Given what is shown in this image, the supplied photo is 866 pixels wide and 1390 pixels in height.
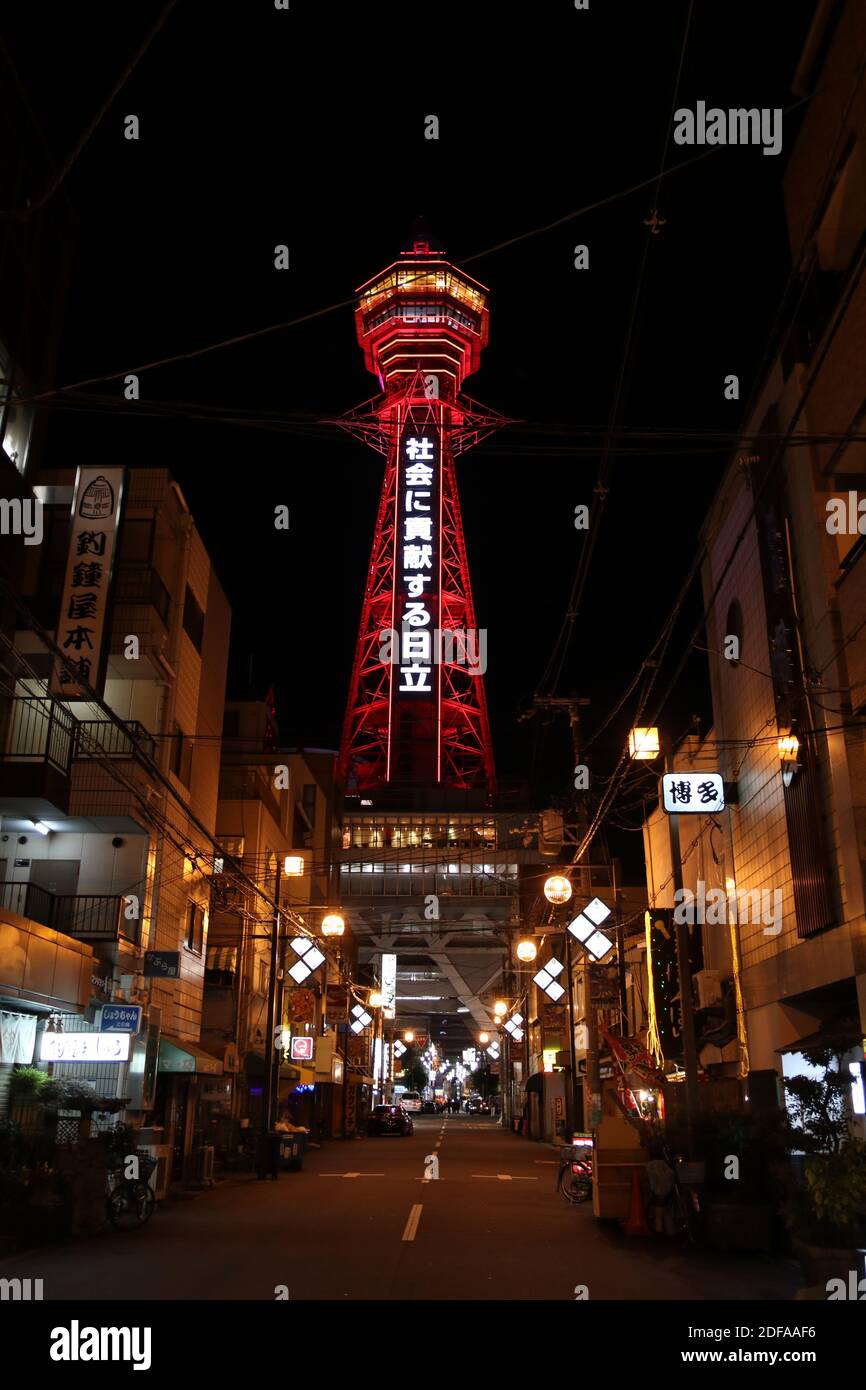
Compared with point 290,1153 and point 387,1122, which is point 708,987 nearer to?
point 290,1153

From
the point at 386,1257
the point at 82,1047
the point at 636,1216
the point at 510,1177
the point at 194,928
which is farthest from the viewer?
the point at 194,928

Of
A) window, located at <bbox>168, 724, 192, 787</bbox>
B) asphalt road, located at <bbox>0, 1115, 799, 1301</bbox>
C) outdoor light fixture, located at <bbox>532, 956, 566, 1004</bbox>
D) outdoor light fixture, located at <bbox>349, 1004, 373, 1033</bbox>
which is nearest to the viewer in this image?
asphalt road, located at <bbox>0, 1115, 799, 1301</bbox>

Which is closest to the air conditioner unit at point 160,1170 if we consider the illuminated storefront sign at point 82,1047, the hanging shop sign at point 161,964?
the illuminated storefront sign at point 82,1047

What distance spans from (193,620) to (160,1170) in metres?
14.1

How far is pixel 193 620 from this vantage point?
97.2 ft

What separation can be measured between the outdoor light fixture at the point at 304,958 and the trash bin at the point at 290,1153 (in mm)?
4389

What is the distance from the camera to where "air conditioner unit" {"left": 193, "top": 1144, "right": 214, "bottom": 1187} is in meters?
24.1

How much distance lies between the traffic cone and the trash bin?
51.8 feet

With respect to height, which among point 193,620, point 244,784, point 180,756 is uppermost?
point 193,620

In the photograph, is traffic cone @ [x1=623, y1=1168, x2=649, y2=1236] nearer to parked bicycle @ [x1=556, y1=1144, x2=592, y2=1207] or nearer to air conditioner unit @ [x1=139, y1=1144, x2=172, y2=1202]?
parked bicycle @ [x1=556, y1=1144, x2=592, y2=1207]

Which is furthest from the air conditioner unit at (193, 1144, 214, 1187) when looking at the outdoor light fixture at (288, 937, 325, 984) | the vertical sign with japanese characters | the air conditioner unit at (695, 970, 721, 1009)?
the air conditioner unit at (695, 970, 721, 1009)

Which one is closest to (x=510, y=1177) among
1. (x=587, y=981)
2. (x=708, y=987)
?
(x=587, y=981)

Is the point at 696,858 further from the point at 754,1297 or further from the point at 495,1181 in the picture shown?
the point at 754,1297
